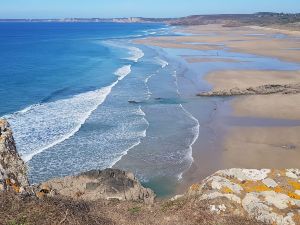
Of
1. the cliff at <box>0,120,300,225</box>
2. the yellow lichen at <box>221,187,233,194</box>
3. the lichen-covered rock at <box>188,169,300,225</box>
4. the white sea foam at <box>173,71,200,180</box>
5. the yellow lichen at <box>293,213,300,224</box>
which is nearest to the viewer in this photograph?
the cliff at <box>0,120,300,225</box>

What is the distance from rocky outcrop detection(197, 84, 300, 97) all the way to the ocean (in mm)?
3600

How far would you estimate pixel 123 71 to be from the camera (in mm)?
47812

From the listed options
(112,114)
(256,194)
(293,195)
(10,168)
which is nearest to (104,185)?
(10,168)

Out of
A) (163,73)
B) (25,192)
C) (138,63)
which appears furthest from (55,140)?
(138,63)

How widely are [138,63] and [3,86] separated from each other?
20.7 metres

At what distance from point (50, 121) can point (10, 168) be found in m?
18.1

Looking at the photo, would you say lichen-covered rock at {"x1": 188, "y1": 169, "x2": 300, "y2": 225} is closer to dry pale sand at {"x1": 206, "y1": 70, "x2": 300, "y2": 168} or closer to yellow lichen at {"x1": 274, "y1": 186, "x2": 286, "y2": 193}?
yellow lichen at {"x1": 274, "y1": 186, "x2": 286, "y2": 193}

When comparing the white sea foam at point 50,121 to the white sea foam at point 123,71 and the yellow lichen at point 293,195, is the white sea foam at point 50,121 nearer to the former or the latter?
the white sea foam at point 123,71

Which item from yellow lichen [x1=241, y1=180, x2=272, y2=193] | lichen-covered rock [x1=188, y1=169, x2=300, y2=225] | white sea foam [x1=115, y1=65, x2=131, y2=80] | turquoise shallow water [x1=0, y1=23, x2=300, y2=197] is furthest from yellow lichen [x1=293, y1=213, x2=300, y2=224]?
white sea foam [x1=115, y1=65, x2=131, y2=80]

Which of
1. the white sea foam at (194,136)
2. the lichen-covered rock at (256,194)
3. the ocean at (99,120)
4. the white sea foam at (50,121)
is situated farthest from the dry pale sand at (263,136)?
the white sea foam at (50,121)

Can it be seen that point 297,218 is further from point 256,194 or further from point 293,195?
point 256,194

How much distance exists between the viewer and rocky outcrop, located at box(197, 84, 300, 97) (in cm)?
3412

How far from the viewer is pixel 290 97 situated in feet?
108

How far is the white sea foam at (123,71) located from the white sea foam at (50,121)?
9.15m
